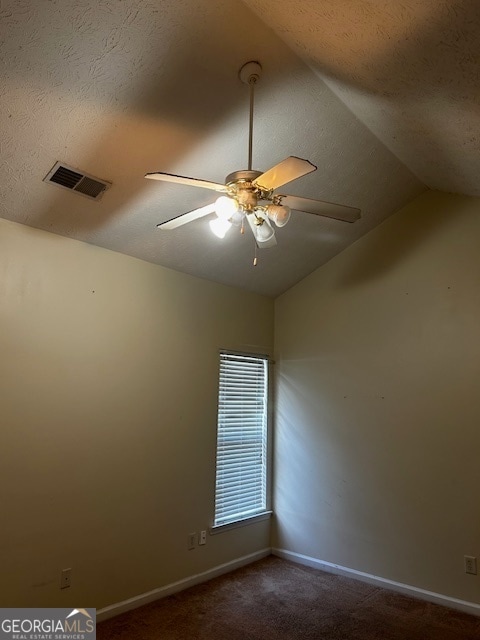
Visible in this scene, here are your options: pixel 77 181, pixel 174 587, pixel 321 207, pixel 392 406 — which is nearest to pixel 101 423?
pixel 174 587

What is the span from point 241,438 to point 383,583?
5.59 feet

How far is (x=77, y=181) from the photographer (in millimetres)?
2635

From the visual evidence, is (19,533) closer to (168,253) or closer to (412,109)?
(168,253)

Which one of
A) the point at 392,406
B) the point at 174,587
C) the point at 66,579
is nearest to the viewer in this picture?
the point at 66,579

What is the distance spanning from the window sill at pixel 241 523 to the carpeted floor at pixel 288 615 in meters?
0.39

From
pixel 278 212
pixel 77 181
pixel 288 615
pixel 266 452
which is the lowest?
pixel 288 615

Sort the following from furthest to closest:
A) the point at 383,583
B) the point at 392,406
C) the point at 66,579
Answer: the point at 392,406 < the point at 383,583 < the point at 66,579

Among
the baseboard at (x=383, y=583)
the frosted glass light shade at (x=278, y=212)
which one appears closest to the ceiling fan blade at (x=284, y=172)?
the frosted glass light shade at (x=278, y=212)

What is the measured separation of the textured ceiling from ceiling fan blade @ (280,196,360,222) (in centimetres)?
67

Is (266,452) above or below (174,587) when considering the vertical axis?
above

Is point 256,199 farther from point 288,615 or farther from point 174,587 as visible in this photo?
point 174,587

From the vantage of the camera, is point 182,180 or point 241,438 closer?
point 182,180

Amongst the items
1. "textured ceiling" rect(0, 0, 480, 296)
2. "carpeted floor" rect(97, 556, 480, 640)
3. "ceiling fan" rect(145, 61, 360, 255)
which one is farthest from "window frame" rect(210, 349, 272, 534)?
"ceiling fan" rect(145, 61, 360, 255)

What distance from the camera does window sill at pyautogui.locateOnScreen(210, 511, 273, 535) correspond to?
3805 mm
